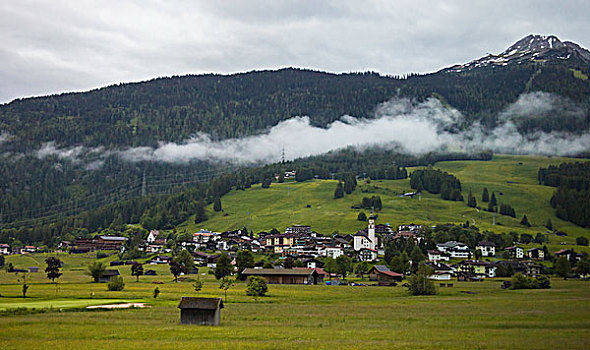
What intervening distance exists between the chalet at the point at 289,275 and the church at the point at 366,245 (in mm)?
38192

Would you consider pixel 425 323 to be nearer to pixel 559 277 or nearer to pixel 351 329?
pixel 351 329

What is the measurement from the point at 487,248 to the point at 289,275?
226ft

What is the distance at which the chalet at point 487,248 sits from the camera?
497 ft

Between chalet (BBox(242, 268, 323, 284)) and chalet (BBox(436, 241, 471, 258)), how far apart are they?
52616mm

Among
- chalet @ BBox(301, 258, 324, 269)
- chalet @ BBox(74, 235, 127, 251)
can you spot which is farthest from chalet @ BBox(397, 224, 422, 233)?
chalet @ BBox(74, 235, 127, 251)

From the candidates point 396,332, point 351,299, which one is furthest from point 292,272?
point 396,332

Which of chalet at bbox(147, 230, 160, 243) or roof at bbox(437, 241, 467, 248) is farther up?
roof at bbox(437, 241, 467, 248)

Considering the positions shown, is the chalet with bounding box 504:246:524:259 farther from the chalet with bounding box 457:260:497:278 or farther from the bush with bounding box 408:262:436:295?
the bush with bounding box 408:262:436:295

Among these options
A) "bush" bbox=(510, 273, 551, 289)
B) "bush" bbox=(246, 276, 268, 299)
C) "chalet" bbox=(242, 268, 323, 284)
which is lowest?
"chalet" bbox=(242, 268, 323, 284)

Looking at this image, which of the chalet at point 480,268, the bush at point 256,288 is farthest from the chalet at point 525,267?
the bush at point 256,288

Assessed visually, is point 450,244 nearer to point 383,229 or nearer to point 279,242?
point 383,229

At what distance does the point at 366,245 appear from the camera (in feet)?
516

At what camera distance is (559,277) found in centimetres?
11481

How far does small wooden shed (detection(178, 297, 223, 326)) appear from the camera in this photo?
48.2m
